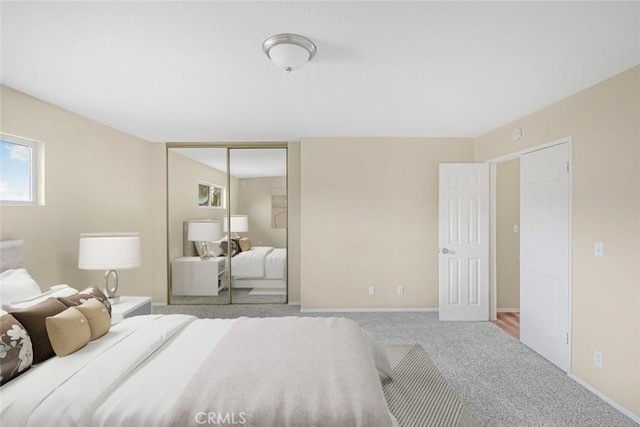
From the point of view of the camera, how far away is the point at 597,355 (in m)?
2.43

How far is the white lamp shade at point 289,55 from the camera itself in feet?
6.11

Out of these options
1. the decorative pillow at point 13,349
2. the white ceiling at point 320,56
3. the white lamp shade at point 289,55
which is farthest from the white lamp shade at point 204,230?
the white lamp shade at point 289,55

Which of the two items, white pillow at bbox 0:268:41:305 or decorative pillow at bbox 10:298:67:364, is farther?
white pillow at bbox 0:268:41:305

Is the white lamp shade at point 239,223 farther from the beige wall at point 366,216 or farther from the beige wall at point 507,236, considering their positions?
the beige wall at point 507,236

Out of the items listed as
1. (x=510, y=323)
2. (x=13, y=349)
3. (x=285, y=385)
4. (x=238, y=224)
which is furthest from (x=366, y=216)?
(x=13, y=349)

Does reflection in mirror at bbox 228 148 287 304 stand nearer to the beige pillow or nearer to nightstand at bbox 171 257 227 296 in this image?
nightstand at bbox 171 257 227 296

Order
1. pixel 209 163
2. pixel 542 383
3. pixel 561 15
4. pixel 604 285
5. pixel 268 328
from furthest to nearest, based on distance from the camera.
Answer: pixel 209 163 < pixel 542 383 < pixel 604 285 < pixel 268 328 < pixel 561 15

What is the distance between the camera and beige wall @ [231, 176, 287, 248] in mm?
4660

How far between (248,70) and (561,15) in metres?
1.91

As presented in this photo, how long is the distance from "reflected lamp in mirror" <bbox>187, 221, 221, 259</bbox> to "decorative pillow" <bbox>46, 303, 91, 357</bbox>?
9.28 feet

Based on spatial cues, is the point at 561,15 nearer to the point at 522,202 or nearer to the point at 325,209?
the point at 522,202

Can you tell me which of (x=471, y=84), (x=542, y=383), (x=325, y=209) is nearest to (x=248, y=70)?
(x=471, y=84)

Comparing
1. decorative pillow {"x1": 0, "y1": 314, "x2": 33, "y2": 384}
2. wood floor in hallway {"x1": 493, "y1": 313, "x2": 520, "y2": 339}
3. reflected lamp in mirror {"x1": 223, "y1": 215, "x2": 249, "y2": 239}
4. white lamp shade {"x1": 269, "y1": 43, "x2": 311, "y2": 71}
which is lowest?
wood floor in hallway {"x1": 493, "y1": 313, "x2": 520, "y2": 339}

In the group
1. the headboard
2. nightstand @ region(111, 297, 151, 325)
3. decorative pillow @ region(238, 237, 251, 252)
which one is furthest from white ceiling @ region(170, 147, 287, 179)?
the headboard
